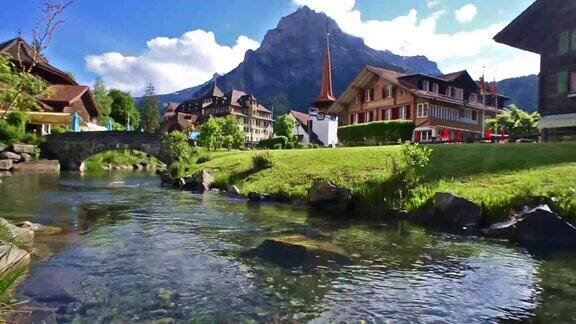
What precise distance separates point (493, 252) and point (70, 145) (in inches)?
2179

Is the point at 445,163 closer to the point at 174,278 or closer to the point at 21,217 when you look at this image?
the point at 174,278

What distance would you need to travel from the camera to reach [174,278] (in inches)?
358

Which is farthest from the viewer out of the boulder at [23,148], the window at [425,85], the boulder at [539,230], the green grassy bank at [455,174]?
the window at [425,85]

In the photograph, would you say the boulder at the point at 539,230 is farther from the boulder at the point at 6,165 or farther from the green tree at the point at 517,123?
the green tree at the point at 517,123

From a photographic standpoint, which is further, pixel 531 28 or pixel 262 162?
pixel 531 28

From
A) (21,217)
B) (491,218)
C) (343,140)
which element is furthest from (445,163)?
(343,140)

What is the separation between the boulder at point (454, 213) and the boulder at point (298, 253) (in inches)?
237

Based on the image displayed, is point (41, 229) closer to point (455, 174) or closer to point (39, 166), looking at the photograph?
point (455, 174)

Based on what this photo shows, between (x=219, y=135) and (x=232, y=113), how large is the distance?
66.6 m

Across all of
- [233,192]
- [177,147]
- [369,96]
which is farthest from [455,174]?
[369,96]

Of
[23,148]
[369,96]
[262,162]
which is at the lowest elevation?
[262,162]

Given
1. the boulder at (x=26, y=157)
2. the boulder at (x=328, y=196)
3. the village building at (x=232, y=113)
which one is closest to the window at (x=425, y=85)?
the boulder at (x=328, y=196)

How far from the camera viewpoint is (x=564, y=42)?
3164cm

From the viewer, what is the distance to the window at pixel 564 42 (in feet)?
103
